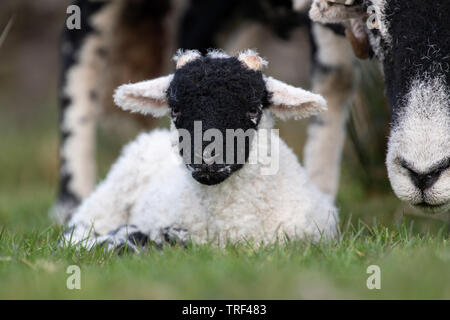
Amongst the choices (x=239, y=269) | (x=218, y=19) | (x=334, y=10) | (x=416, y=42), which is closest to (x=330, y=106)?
(x=334, y=10)

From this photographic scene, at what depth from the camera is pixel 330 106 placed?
220 inches

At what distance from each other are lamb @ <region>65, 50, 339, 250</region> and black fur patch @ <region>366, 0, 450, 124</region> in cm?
44

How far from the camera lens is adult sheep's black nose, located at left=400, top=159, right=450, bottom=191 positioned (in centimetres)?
339

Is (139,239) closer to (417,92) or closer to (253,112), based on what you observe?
(253,112)

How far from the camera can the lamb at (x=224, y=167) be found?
346 cm

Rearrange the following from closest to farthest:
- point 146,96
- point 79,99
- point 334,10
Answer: point 146,96 → point 334,10 → point 79,99

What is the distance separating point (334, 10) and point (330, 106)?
148 cm

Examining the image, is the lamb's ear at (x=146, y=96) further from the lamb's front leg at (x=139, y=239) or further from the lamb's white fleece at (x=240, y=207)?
the lamb's front leg at (x=139, y=239)

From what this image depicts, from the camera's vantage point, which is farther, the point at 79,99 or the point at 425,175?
the point at 79,99

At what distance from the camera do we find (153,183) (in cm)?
420

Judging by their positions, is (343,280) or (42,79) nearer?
(343,280)

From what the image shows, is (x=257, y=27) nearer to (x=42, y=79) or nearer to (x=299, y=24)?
(x=299, y=24)

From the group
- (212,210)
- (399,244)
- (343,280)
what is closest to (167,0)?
(212,210)
